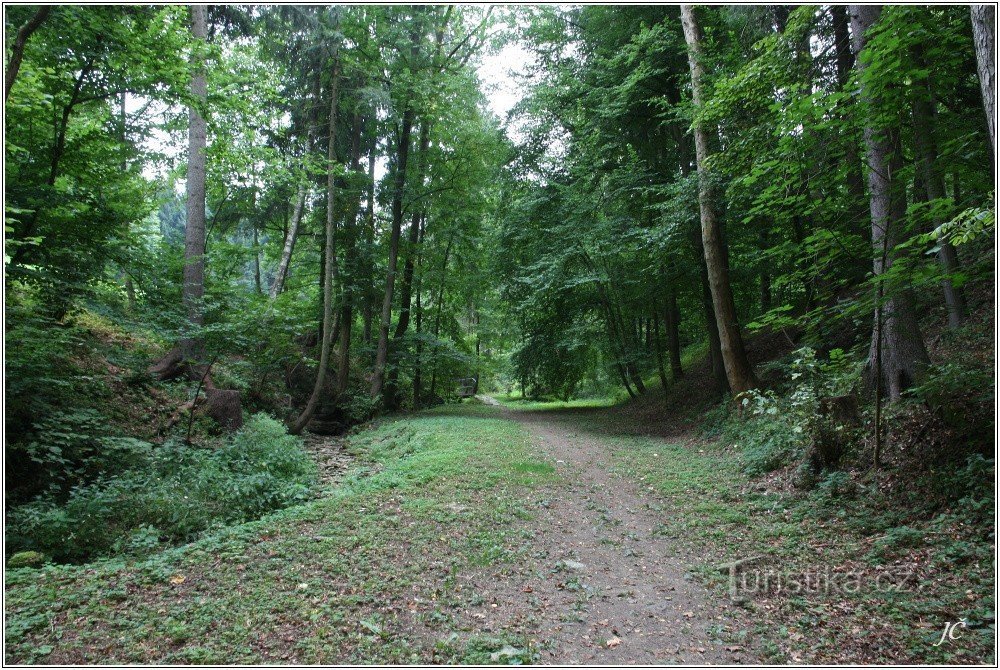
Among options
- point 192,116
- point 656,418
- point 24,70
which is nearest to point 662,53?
point 656,418

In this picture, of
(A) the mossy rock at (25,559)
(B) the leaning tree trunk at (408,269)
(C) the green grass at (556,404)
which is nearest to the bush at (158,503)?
(A) the mossy rock at (25,559)

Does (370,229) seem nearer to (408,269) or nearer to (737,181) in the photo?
(408,269)

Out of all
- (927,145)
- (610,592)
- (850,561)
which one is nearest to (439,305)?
(927,145)

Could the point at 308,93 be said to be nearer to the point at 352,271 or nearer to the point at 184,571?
the point at 352,271

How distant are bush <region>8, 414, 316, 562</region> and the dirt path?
326cm

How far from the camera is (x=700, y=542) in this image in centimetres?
486

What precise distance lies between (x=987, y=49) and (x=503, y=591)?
503 centimetres

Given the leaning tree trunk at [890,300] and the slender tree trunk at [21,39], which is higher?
the slender tree trunk at [21,39]

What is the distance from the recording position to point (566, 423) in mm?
14508

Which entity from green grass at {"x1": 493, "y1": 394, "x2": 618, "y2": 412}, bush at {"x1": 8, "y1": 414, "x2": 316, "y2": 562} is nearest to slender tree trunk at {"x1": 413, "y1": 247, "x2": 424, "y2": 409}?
green grass at {"x1": 493, "y1": 394, "x2": 618, "y2": 412}

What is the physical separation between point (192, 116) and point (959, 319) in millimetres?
13792

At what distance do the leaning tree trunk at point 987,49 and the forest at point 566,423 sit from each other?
0.02 meters

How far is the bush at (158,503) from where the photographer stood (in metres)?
4.71

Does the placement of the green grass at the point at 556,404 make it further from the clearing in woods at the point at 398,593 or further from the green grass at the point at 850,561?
the clearing in woods at the point at 398,593
